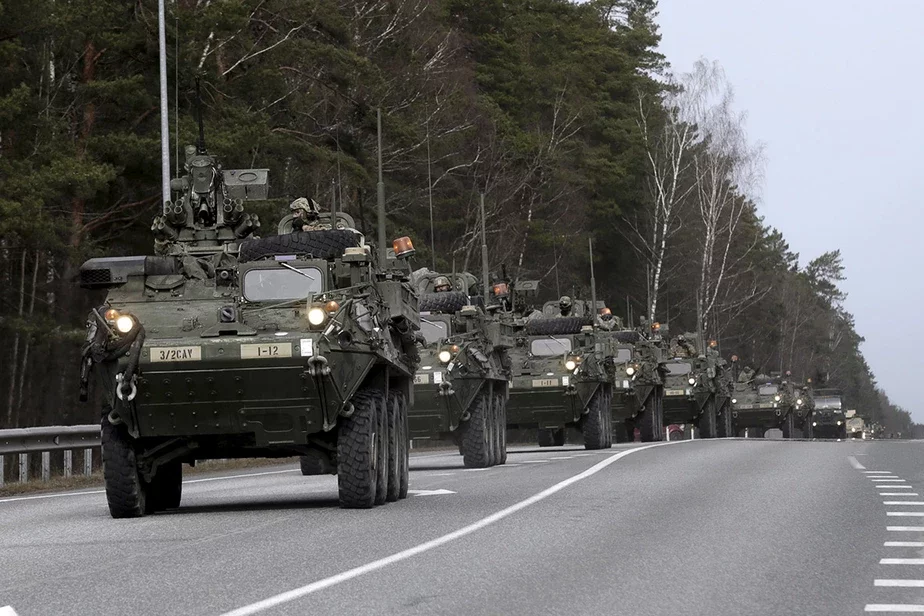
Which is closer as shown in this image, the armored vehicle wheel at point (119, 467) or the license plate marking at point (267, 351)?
the license plate marking at point (267, 351)

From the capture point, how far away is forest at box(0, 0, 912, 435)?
109 feet

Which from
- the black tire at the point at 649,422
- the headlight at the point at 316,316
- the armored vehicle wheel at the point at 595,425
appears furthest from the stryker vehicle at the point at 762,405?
the headlight at the point at 316,316

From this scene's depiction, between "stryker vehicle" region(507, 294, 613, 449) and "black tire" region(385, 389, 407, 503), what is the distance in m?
14.0

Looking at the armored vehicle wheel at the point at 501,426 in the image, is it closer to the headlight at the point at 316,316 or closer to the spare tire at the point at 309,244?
the spare tire at the point at 309,244

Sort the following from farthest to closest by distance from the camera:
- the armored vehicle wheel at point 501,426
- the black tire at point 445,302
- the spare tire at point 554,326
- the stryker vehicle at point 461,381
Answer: the spare tire at point 554,326 → the black tire at point 445,302 → the armored vehicle wheel at point 501,426 → the stryker vehicle at point 461,381

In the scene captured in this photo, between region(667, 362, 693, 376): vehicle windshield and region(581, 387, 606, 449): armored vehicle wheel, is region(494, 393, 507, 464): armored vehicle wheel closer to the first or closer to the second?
region(581, 387, 606, 449): armored vehicle wheel

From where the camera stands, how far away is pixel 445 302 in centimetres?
2595

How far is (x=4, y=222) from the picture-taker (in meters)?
29.4

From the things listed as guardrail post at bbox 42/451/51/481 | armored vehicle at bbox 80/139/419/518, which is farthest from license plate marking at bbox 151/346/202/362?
guardrail post at bbox 42/451/51/481

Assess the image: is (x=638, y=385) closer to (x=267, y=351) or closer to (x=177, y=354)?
(x=267, y=351)

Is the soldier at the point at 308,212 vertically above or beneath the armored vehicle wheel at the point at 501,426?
above

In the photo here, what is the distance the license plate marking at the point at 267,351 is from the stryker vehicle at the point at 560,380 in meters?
16.5

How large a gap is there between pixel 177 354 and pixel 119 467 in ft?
3.63

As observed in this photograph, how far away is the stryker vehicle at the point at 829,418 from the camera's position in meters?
69.3
